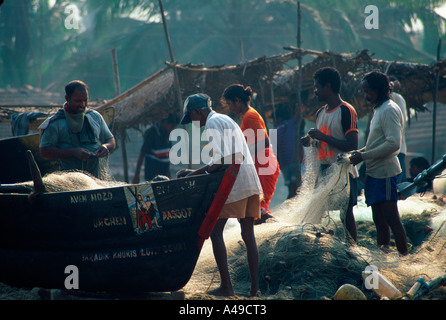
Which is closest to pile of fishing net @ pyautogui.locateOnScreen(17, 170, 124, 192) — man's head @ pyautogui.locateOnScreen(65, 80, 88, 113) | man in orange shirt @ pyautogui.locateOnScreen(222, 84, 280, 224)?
man's head @ pyautogui.locateOnScreen(65, 80, 88, 113)

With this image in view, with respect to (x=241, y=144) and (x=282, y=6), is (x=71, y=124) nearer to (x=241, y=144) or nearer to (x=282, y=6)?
(x=241, y=144)

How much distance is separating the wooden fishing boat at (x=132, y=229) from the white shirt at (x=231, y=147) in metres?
0.16

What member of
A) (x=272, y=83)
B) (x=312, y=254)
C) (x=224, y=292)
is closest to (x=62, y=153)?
(x=224, y=292)

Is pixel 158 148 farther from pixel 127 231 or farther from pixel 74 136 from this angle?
pixel 127 231

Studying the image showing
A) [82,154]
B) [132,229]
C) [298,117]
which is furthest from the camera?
[298,117]

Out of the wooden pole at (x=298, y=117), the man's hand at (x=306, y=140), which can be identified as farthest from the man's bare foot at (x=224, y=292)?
the wooden pole at (x=298, y=117)

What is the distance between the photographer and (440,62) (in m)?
8.53

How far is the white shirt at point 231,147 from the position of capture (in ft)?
13.1

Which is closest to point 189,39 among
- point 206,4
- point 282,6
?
point 206,4

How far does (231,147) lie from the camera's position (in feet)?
13.2

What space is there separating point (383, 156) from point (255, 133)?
4.77 feet

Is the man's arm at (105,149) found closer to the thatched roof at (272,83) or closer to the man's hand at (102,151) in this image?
the man's hand at (102,151)

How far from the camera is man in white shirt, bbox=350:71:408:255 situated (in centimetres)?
468

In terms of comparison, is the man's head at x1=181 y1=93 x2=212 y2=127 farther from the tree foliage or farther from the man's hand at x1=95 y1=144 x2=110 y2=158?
the tree foliage
